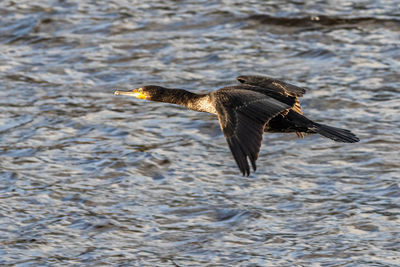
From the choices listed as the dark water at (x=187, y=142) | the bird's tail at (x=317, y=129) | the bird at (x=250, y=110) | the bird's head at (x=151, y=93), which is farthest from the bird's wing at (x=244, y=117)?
the dark water at (x=187, y=142)

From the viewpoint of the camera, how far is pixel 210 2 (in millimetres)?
15234

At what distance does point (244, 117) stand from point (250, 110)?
0.41 ft

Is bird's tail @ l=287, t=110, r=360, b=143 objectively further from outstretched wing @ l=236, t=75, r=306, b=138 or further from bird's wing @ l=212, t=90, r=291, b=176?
bird's wing @ l=212, t=90, r=291, b=176

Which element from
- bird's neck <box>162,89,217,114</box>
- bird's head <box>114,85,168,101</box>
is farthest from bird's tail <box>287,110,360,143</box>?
bird's head <box>114,85,168,101</box>

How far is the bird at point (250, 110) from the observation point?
697 centimetres

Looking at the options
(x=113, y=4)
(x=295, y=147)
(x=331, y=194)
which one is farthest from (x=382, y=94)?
(x=113, y=4)

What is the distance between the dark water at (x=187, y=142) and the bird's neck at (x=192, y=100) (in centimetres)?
142

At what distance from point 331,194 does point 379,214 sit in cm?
69

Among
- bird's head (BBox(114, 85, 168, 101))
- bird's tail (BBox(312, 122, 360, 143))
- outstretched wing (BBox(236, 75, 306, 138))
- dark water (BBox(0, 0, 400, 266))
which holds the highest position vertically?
outstretched wing (BBox(236, 75, 306, 138))

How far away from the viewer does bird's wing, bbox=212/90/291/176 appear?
6895 mm

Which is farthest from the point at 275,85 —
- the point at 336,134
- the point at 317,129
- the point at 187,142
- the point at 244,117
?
Result: the point at 187,142

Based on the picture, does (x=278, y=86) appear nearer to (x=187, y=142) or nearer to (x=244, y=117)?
(x=244, y=117)

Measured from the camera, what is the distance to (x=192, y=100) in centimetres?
827

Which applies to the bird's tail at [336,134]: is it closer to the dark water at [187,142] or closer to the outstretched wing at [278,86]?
the outstretched wing at [278,86]
